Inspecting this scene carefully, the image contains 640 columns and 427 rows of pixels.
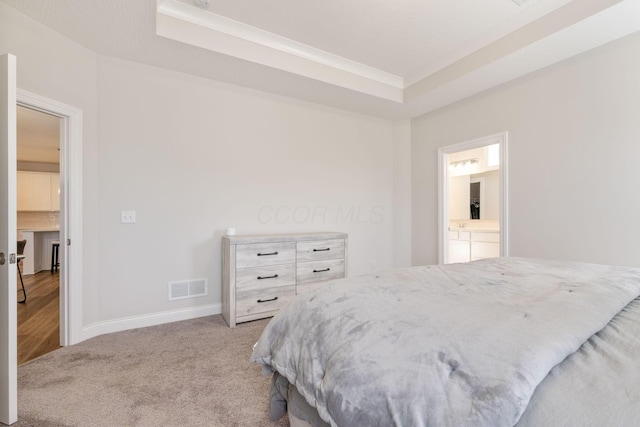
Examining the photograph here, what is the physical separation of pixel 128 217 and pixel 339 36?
2.77 metres

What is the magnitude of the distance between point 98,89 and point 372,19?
2.65 meters

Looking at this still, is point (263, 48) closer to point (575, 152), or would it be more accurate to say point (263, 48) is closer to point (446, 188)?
point (446, 188)

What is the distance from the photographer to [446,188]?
4.16 meters

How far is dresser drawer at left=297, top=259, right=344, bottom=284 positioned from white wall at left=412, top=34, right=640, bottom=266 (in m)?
1.97

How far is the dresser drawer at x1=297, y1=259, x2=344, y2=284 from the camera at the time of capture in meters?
3.31

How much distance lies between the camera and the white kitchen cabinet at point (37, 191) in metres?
6.24

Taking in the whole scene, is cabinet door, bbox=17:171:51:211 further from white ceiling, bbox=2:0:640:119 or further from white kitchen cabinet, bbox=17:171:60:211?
white ceiling, bbox=2:0:640:119

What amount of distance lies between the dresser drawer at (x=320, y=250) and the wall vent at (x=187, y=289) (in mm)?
1112

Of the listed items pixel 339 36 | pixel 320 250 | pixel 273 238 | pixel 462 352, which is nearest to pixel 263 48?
pixel 339 36

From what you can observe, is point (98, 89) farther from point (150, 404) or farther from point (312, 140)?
point (150, 404)

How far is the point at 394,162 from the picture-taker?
4738 millimetres

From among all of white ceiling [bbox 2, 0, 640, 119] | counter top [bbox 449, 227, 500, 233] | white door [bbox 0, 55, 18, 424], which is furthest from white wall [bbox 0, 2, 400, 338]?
counter top [bbox 449, 227, 500, 233]

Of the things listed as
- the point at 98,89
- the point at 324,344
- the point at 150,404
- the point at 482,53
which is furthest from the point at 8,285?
the point at 482,53

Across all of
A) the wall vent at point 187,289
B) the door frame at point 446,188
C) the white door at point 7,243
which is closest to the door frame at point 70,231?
the wall vent at point 187,289
